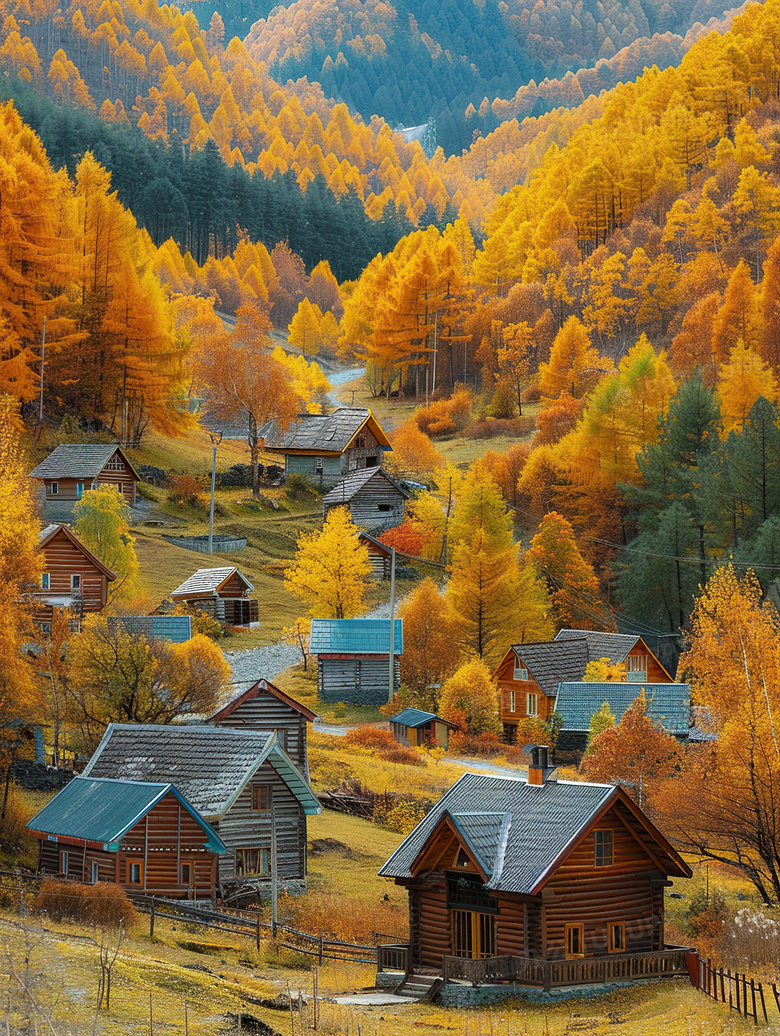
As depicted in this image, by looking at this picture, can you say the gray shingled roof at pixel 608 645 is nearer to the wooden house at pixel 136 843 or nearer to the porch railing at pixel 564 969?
the wooden house at pixel 136 843

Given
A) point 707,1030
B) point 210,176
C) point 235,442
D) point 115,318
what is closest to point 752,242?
point 235,442

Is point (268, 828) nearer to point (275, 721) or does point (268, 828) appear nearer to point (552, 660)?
point (275, 721)

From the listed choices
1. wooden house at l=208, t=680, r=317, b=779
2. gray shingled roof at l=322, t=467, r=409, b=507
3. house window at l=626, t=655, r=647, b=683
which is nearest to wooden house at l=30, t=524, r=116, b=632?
wooden house at l=208, t=680, r=317, b=779

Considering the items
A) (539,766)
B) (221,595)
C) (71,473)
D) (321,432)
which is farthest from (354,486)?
(539,766)

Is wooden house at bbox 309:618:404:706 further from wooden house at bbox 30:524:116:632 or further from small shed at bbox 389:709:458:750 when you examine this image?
wooden house at bbox 30:524:116:632

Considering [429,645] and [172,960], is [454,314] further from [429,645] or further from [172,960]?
[172,960]

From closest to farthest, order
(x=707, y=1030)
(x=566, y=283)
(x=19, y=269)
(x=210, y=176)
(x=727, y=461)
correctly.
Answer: (x=707, y=1030), (x=727, y=461), (x=19, y=269), (x=566, y=283), (x=210, y=176)
